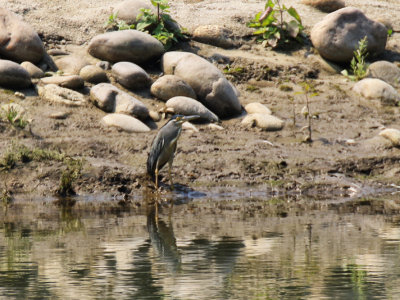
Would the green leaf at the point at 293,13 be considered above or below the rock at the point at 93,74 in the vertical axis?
above

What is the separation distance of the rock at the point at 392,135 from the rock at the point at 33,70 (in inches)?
210

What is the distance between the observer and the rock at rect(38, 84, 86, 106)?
39.3 ft

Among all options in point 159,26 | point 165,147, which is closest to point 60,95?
point 159,26

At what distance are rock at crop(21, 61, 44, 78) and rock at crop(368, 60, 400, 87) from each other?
5.53 metres

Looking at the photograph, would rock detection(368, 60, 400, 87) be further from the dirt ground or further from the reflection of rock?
the reflection of rock

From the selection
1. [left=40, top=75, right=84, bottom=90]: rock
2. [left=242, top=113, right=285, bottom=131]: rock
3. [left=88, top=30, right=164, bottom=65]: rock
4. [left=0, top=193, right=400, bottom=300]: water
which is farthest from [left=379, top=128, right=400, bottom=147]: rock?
[left=40, top=75, right=84, bottom=90]: rock

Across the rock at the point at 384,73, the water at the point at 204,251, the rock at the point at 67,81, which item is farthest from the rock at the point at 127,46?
the water at the point at 204,251

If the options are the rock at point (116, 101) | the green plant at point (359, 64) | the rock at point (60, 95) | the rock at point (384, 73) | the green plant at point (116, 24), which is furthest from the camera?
the green plant at point (116, 24)

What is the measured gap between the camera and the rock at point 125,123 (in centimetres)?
1140

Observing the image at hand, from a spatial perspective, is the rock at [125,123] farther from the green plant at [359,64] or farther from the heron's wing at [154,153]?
the green plant at [359,64]

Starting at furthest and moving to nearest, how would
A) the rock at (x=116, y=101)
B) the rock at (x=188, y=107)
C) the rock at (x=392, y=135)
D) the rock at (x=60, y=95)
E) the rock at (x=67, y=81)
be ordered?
the rock at (x=67, y=81) → the rock at (x=60, y=95) → the rock at (x=188, y=107) → the rock at (x=116, y=101) → the rock at (x=392, y=135)

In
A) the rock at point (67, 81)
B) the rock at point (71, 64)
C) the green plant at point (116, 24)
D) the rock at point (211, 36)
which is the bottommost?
the rock at point (67, 81)

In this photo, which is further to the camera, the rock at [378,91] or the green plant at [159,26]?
the green plant at [159,26]

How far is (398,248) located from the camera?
244 inches
